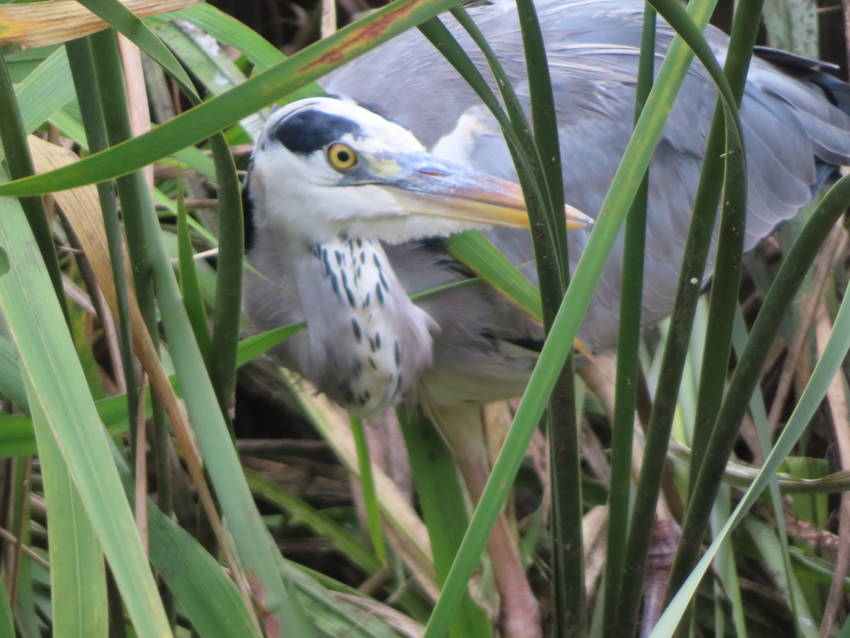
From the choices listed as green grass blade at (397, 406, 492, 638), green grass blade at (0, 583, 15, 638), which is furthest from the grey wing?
green grass blade at (0, 583, 15, 638)

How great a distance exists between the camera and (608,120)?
1.70 m

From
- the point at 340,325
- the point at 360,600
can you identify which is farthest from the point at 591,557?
the point at 340,325

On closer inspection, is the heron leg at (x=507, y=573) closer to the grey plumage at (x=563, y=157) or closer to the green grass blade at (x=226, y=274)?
the grey plumage at (x=563, y=157)

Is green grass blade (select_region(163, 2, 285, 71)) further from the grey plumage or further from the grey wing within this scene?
the grey wing

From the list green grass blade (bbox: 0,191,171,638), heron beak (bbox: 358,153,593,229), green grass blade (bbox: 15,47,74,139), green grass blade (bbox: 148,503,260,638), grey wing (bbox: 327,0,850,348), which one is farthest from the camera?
grey wing (bbox: 327,0,850,348)

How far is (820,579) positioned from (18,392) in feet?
3.63

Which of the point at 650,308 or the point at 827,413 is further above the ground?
the point at 650,308

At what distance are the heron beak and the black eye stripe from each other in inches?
2.1

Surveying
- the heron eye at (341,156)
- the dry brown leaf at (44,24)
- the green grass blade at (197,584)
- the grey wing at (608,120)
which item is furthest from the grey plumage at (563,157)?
the dry brown leaf at (44,24)

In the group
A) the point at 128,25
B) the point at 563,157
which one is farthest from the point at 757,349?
the point at 563,157

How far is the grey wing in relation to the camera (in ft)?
5.21

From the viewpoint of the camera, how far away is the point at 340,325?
4.48 feet

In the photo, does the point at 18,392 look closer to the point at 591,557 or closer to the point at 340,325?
the point at 340,325

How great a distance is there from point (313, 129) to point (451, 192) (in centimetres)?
17
